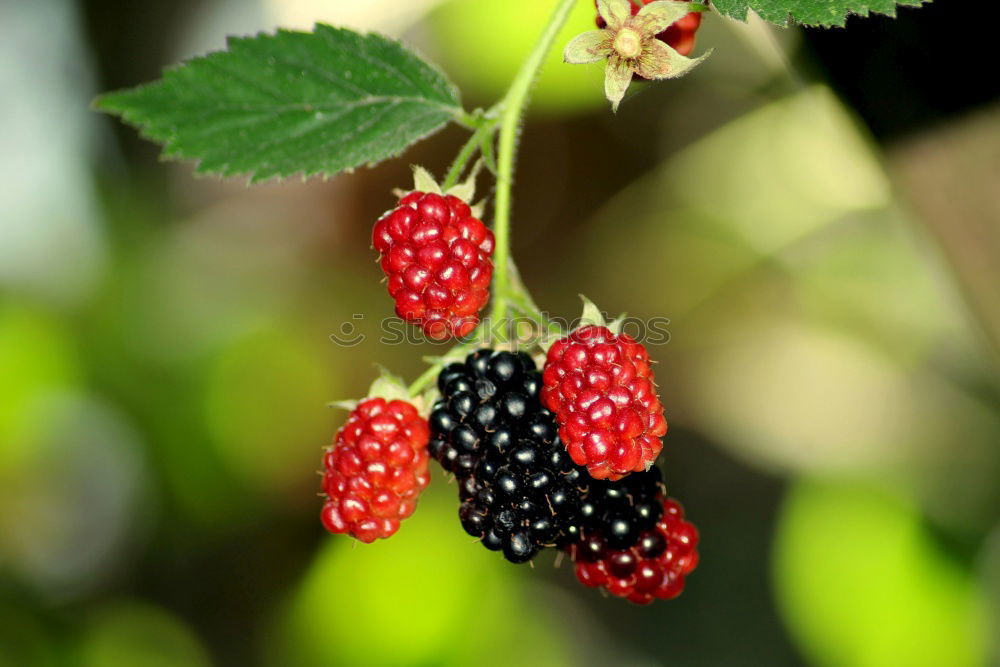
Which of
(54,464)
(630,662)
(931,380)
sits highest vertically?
(931,380)

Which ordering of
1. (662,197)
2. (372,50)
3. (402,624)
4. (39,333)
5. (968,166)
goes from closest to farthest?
(372,50), (968,166), (402,624), (39,333), (662,197)

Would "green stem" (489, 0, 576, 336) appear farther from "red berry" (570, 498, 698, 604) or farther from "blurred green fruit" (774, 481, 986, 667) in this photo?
"blurred green fruit" (774, 481, 986, 667)

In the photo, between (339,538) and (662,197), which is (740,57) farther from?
(339,538)

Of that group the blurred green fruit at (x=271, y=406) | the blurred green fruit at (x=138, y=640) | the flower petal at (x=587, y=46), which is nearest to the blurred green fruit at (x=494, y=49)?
the blurred green fruit at (x=271, y=406)

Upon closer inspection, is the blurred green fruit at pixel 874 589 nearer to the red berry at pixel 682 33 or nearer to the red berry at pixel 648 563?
the red berry at pixel 648 563

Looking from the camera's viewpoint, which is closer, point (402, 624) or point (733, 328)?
point (402, 624)

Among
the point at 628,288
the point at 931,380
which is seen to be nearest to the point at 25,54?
the point at 628,288

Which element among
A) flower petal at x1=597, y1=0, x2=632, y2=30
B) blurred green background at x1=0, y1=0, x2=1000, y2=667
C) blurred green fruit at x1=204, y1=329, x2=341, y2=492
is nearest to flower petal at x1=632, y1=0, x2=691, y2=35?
flower petal at x1=597, y1=0, x2=632, y2=30

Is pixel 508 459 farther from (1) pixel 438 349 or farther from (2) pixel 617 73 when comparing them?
(1) pixel 438 349
